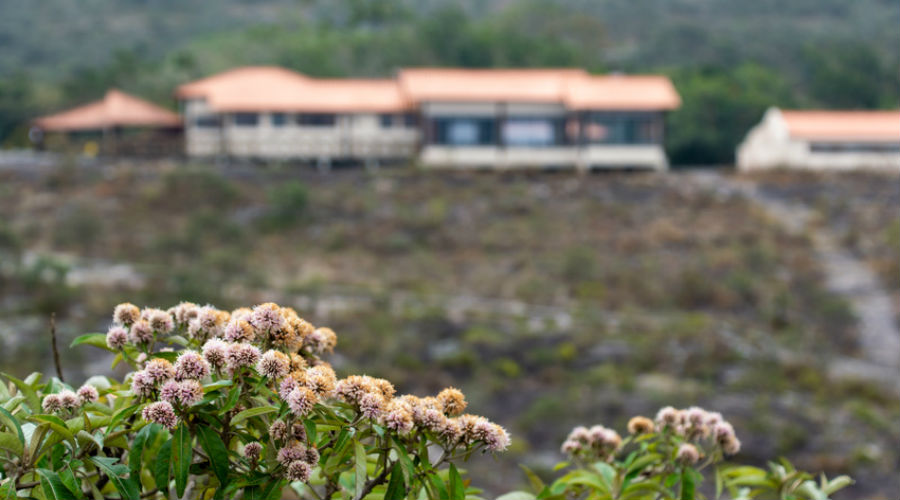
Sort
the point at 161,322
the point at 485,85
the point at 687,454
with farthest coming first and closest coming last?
the point at 485,85 → the point at 687,454 → the point at 161,322

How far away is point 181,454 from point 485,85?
1282 inches

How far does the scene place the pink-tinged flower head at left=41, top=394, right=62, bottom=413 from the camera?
7.08 ft

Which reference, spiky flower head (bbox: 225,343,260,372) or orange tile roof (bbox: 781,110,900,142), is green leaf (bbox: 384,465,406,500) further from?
orange tile roof (bbox: 781,110,900,142)

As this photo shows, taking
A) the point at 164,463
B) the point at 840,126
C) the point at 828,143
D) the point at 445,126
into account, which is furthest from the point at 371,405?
the point at 840,126

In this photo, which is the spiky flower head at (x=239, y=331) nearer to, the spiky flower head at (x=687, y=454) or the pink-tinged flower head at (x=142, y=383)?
the pink-tinged flower head at (x=142, y=383)

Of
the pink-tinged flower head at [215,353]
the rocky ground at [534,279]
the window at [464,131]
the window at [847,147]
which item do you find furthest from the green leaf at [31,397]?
the window at [847,147]

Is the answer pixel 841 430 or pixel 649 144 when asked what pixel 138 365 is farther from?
pixel 649 144

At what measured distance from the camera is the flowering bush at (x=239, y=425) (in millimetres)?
1936

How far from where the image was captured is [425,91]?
1292 inches

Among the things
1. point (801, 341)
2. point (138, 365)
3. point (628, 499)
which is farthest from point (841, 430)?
point (138, 365)

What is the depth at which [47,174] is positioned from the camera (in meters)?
29.2

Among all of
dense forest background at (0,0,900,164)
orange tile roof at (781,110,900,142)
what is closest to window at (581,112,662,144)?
orange tile roof at (781,110,900,142)

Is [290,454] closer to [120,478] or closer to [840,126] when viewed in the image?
[120,478]

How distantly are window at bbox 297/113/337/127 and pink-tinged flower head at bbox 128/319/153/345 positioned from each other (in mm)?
31340
